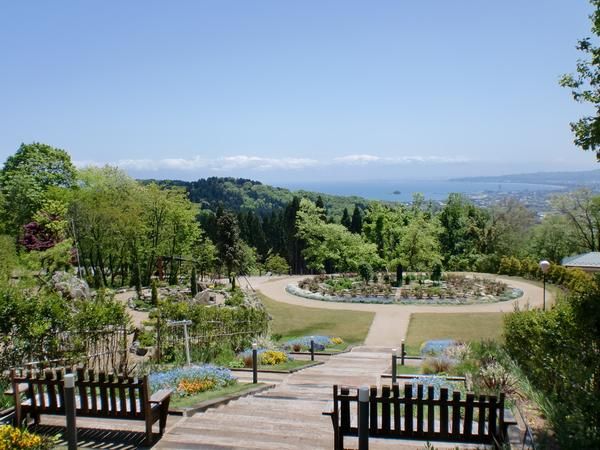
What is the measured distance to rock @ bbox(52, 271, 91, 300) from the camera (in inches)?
945

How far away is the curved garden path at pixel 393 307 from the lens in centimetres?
2175

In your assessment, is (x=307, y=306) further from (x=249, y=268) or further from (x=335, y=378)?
(x=249, y=268)

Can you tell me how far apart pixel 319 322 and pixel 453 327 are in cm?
640

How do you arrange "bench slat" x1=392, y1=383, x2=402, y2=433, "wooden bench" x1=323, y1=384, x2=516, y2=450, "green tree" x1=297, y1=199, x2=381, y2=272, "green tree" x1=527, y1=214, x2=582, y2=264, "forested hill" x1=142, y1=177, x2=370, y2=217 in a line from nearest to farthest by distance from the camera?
"wooden bench" x1=323, y1=384, x2=516, y2=450 → "bench slat" x1=392, y1=383, x2=402, y2=433 → "green tree" x1=297, y1=199, x2=381, y2=272 → "green tree" x1=527, y1=214, x2=582, y2=264 → "forested hill" x1=142, y1=177, x2=370, y2=217

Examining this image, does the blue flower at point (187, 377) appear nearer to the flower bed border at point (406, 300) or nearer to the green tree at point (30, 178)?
the flower bed border at point (406, 300)

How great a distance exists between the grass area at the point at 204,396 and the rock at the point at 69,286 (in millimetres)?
16541

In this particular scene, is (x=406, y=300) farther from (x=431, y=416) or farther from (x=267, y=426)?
(x=431, y=416)

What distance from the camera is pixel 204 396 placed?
29.0 ft

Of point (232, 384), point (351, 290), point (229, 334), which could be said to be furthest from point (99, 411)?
point (351, 290)

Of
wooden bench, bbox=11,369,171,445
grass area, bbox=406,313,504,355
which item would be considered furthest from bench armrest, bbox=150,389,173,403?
grass area, bbox=406,313,504,355

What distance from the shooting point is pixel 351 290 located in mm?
32500

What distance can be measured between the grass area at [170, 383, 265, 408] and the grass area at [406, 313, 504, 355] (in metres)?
10.0

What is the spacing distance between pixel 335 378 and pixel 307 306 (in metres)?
17.6

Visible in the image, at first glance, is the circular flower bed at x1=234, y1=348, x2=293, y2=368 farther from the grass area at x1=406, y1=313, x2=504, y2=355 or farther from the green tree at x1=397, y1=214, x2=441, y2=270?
the green tree at x1=397, y1=214, x2=441, y2=270
